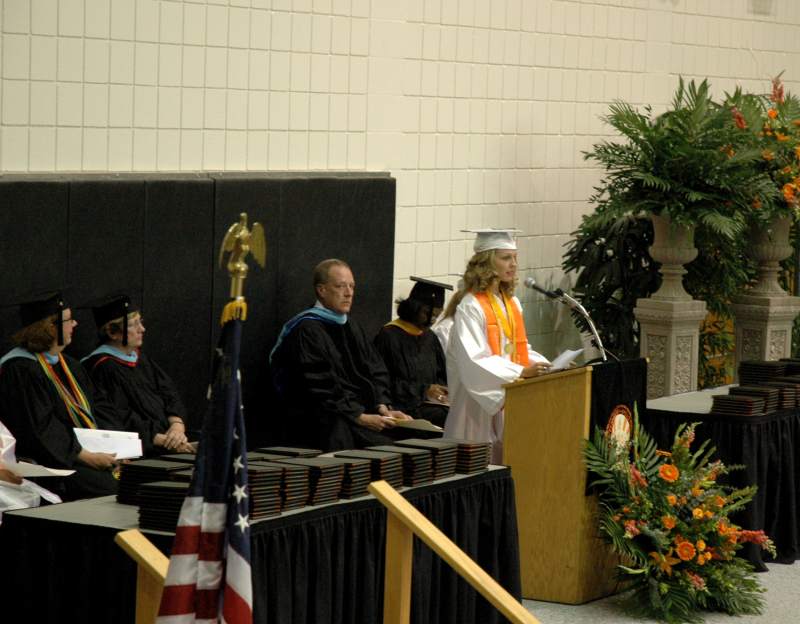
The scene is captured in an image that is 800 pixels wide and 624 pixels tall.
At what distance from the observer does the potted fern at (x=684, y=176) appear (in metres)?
9.95

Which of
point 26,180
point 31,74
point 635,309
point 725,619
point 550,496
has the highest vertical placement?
point 31,74

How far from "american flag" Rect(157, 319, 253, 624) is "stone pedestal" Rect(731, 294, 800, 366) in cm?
757

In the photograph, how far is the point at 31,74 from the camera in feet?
25.1

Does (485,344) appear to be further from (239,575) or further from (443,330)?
(239,575)

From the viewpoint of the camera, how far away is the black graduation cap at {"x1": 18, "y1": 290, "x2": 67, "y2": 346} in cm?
712

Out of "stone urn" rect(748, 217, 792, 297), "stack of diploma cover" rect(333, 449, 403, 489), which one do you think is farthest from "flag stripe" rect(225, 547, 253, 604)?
"stone urn" rect(748, 217, 792, 297)

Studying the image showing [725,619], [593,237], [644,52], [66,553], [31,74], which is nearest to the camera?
[66,553]

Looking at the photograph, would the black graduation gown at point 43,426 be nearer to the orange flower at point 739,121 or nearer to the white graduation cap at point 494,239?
the white graduation cap at point 494,239

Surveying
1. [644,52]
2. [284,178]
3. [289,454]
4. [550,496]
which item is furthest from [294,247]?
[644,52]

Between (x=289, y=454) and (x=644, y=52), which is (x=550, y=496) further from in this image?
(x=644, y=52)

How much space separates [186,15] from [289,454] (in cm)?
355

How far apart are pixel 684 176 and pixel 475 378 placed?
108 inches

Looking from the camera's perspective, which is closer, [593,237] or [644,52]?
[593,237]

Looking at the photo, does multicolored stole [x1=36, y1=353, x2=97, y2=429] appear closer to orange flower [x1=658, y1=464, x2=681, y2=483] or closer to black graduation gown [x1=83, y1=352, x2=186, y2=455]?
black graduation gown [x1=83, y1=352, x2=186, y2=455]
